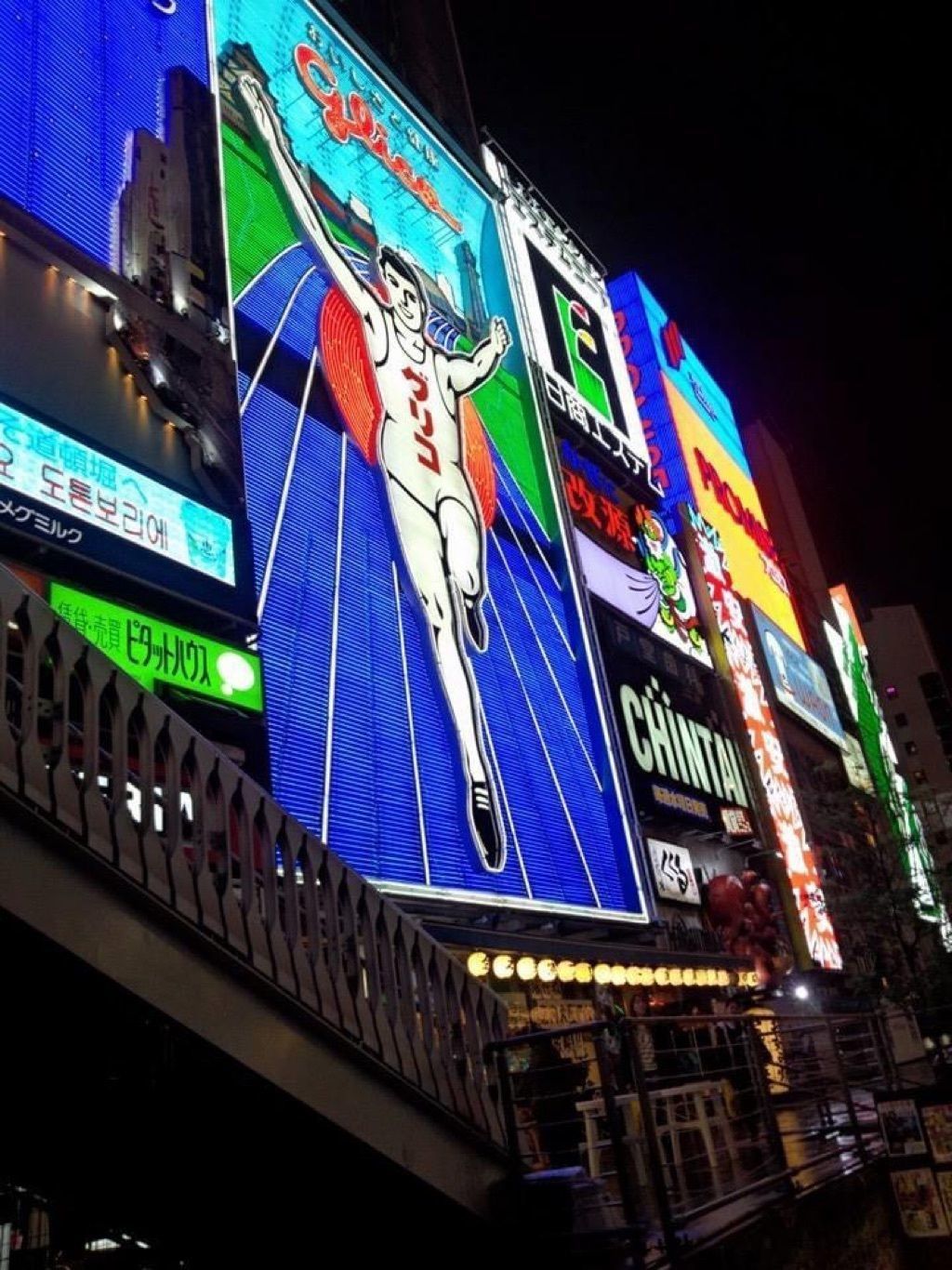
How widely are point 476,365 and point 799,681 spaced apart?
1824 centimetres

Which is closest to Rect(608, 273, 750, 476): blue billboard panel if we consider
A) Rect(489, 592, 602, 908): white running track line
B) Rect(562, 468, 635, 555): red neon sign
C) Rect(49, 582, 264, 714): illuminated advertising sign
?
Rect(562, 468, 635, 555): red neon sign

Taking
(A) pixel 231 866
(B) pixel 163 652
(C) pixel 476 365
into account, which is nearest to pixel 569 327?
(C) pixel 476 365

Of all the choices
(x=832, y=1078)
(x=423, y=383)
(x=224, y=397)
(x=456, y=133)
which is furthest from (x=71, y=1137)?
(x=456, y=133)

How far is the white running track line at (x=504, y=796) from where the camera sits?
41.5 ft

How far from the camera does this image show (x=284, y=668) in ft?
34.2

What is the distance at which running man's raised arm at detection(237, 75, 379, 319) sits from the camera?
45.5ft

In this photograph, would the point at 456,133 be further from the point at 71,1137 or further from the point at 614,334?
the point at 71,1137

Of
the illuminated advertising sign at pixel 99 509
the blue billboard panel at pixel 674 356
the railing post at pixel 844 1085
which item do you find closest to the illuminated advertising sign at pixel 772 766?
the blue billboard panel at pixel 674 356

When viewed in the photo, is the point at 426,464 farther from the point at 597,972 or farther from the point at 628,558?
the point at 628,558

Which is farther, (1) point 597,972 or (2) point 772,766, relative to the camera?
Answer: (2) point 772,766

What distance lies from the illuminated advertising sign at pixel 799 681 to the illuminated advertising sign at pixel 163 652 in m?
20.9

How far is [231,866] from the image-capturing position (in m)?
5.16

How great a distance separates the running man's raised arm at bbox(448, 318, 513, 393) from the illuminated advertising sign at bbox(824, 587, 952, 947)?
1987 cm

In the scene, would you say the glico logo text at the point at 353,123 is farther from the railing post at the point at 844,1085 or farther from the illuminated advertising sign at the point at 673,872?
the railing post at the point at 844,1085
